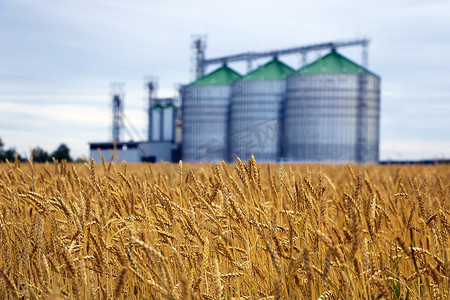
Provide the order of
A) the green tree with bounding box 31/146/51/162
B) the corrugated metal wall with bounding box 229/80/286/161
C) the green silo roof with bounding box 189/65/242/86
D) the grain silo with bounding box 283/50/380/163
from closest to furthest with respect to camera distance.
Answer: the green tree with bounding box 31/146/51/162
the grain silo with bounding box 283/50/380/163
the corrugated metal wall with bounding box 229/80/286/161
the green silo roof with bounding box 189/65/242/86

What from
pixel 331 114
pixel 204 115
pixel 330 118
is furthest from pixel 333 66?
pixel 204 115

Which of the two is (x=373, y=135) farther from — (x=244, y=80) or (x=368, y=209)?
(x=368, y=209)

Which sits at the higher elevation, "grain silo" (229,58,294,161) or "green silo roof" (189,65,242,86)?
"green silo roof" (189,65,242,86)

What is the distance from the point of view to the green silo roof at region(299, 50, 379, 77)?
43438 mm

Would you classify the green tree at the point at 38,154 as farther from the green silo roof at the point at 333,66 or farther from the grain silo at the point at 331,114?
the green silo roof at the point at 333,66

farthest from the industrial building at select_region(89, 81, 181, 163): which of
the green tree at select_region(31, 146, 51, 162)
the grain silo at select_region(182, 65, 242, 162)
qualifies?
the green tree at select_region(31, 146, 51, 162)

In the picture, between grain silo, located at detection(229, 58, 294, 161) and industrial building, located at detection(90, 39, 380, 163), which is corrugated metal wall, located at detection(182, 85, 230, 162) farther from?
grain silo, located at detection(229, 58, 294, 161)

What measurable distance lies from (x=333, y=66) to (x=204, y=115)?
12.6m

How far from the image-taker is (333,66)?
43.8 meters

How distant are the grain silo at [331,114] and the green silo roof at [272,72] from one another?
3447 mm

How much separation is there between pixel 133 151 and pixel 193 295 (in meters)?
55.6

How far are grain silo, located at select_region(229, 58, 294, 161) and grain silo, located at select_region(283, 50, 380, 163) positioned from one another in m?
1.82

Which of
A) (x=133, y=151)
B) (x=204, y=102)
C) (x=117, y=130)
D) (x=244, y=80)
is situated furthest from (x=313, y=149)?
(x=117, y=130)

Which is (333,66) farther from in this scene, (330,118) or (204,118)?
(204,118)
